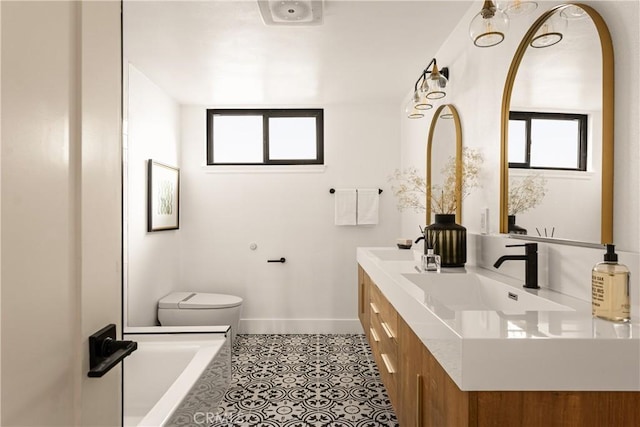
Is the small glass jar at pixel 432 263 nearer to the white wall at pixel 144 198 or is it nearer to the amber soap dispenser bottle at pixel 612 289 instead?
the amber soap dispenser bottle at pixel 612 289

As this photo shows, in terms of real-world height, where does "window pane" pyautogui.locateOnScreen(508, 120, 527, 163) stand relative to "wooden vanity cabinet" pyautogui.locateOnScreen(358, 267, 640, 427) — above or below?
above

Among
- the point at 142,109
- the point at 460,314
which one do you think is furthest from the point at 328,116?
the point at 460,314

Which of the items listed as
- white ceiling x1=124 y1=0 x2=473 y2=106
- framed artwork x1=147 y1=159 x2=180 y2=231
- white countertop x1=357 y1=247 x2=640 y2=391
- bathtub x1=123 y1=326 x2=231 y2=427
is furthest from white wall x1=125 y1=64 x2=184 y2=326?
white countertop x1=357 y1=247 x2=640 y2=391

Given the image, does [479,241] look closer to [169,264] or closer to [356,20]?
[356,20]

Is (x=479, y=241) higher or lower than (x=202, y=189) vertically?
lower

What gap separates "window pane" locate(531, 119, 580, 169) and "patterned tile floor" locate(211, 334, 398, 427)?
5.41ft

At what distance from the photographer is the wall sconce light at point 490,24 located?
1573 mm

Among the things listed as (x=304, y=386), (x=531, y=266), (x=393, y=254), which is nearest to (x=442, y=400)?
(x=531, y=266)

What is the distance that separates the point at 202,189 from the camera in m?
4.29

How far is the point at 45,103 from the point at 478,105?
213cm

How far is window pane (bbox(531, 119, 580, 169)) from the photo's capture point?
147 cm

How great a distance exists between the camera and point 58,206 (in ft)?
2.02

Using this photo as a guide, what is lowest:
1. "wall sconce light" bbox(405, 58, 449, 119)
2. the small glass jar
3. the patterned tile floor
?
the patterned tile floor

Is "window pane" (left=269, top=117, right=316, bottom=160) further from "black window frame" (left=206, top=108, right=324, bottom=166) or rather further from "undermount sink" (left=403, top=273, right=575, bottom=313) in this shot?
"undermount sink" (left=403, top=273, right=575, bottom=313)
